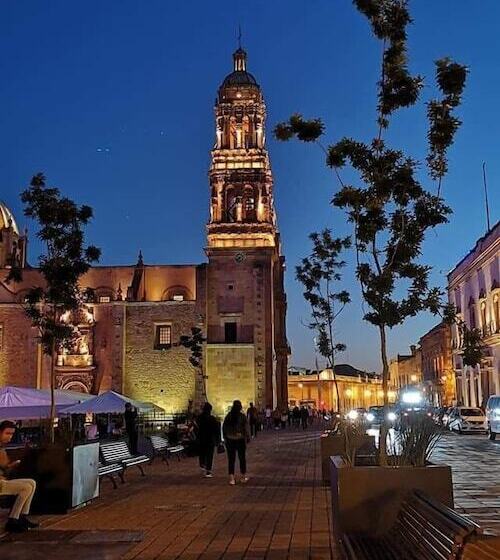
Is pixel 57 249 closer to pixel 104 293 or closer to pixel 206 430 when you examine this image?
pixel 206 430

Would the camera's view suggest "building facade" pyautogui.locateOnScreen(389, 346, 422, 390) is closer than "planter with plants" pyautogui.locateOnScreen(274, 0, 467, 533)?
No

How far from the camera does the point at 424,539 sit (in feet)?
16.4

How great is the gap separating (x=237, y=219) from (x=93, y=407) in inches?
1124

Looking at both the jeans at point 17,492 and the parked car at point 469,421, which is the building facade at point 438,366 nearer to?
the parked car at point 469,421

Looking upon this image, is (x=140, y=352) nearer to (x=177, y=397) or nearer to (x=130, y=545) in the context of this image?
(x=177, y=397)

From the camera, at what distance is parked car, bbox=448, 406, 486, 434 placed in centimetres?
3428

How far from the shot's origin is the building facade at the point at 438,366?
63.6 m

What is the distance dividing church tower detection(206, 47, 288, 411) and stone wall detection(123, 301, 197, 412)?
6.75ft

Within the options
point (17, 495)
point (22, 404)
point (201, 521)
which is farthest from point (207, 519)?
point (22, 404)

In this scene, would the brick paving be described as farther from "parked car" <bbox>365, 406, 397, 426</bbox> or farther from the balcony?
the balcony

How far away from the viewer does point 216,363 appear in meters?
48.8

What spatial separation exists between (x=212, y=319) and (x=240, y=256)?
4580mm

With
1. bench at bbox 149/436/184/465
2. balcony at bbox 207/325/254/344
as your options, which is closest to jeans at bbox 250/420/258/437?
balcony at bbox 207/325/254/344

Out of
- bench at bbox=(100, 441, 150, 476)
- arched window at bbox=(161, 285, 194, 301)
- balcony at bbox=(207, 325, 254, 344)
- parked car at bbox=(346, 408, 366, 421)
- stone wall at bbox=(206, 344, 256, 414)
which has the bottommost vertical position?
bench at bbox=(100, 441, 150, 476)
